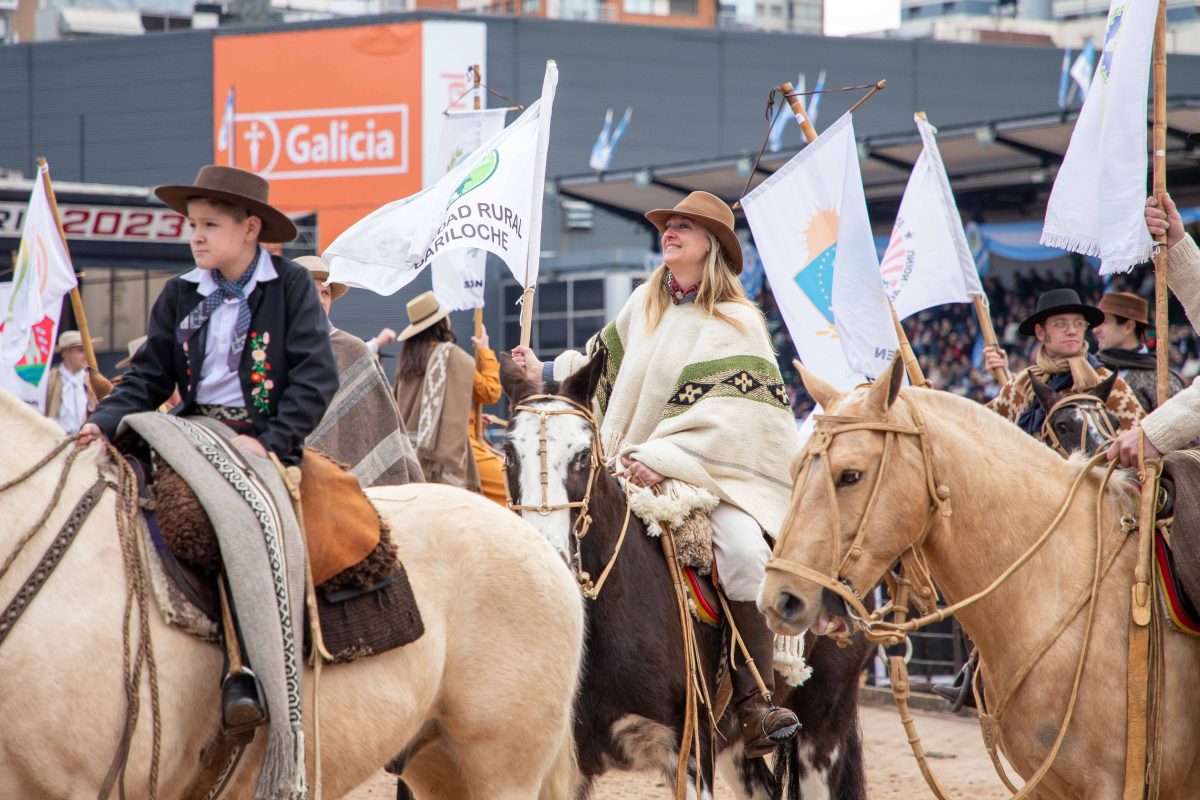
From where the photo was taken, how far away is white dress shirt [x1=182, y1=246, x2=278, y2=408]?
4.11 metres

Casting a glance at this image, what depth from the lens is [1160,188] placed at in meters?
4.63

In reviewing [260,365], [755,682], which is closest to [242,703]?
[260,365]

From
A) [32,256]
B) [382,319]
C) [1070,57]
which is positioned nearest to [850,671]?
[32,256]

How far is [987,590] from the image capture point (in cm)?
427

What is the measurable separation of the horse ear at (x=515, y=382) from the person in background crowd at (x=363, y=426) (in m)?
1.30

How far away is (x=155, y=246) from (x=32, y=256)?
13.7 m

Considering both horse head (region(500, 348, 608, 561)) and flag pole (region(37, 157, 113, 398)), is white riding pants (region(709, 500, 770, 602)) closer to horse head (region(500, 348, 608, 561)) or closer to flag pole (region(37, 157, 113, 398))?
horse head (region(500, 348, 608, 561))

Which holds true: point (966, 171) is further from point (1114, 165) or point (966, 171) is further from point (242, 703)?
point (242, 703)

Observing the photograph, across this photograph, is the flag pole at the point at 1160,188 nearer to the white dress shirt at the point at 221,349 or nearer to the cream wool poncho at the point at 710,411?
the cream wool poncho at the point at 710,411

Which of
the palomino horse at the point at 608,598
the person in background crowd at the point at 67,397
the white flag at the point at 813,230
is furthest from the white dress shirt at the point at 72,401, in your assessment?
the palomino horse at the point at 608,598

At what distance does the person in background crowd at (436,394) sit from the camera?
9.22m

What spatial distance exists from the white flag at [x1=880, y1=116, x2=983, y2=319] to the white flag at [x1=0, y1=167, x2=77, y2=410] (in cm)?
477

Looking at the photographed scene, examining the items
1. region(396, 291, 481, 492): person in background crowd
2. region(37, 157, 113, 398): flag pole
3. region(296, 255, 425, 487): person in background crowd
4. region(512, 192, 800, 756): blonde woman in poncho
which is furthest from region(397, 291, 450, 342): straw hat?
region(512, 192, 800, 756): blonde woman in poncho

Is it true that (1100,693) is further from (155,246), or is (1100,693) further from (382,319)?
(382,319)
